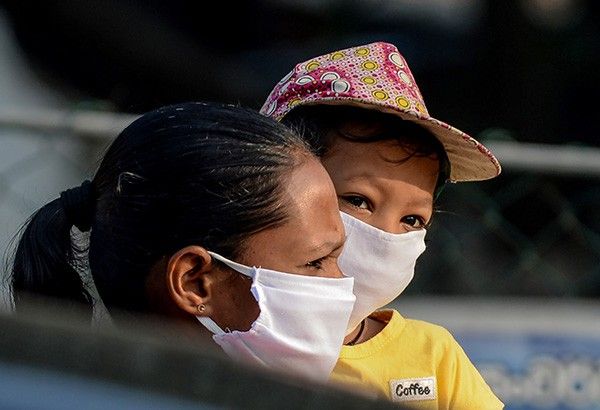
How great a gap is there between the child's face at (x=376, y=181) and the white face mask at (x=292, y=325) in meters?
0.32

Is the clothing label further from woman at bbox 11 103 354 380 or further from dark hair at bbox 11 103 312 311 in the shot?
dark hair at bbox 11 103 312 311

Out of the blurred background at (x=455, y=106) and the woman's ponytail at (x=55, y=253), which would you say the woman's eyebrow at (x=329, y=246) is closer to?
the woman's ponytail at (x=55, y=253)

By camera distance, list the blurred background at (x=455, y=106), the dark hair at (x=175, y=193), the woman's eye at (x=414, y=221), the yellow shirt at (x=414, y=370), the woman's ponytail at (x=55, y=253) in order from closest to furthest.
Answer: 1. the dark hair at (x=175, y=193)
2. the woman's ponytail at (x=55, y=253)
3. the yellow shirt at (x=414, y=370)
4. the woman's eye at (x=414, y=221)
5. the blurred background at (x=455, y=106)

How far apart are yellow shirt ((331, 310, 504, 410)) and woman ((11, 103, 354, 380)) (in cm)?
28

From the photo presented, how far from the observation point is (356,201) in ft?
8.67

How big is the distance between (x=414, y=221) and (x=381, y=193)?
0.11 m

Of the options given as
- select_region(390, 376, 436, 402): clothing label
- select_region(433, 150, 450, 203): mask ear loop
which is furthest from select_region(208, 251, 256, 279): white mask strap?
select_region(433, 150, 450, 203): mask ear loop

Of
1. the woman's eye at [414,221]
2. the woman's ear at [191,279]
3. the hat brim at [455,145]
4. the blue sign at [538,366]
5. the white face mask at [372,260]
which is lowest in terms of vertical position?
the blue sign at [538,366]

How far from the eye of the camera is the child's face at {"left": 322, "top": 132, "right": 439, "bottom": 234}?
2.63 metres

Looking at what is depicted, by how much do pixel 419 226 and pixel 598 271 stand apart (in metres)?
2.73

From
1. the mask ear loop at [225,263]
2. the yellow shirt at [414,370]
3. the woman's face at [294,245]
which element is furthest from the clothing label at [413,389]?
the mask ear loop at [225,263]

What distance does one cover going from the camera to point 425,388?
2635mm

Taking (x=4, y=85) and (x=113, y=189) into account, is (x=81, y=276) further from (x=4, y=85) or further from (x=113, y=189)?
(x=4, y=85)

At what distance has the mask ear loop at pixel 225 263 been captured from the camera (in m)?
2.21
